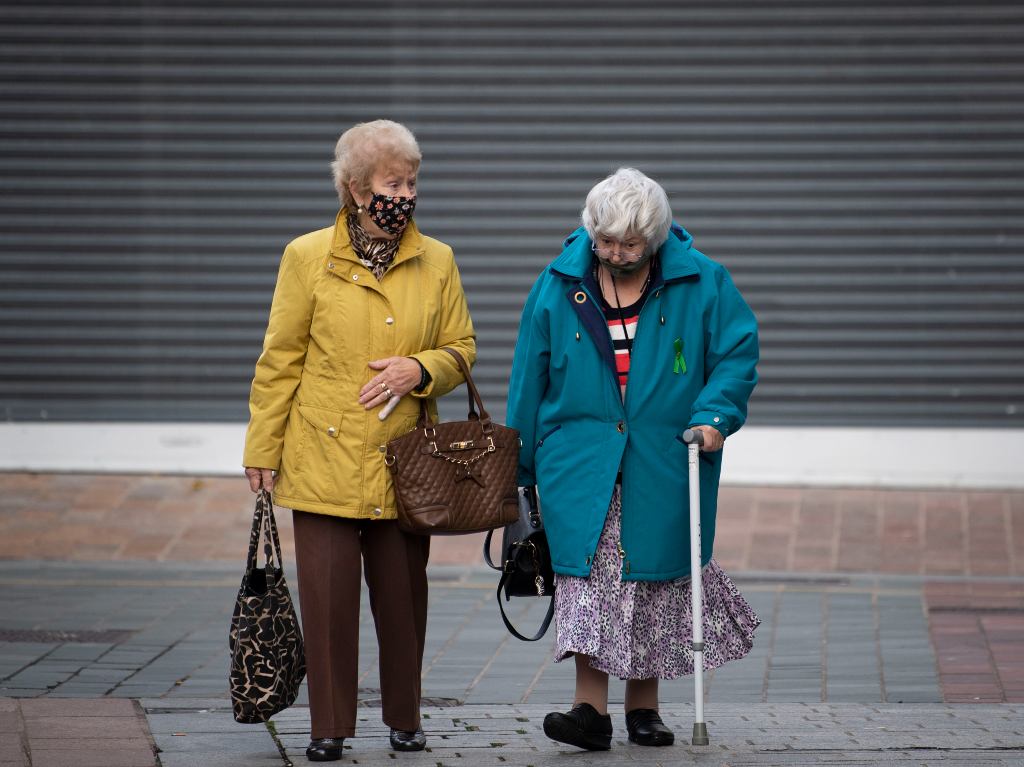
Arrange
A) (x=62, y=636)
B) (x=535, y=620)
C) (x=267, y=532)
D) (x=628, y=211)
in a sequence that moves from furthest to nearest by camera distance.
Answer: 1. (x=535, y=620)
2. (x=62, y=636)
3. (x=267, y=532)
4. (x=628, y=211)

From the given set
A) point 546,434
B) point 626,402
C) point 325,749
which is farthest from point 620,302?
point 325,749

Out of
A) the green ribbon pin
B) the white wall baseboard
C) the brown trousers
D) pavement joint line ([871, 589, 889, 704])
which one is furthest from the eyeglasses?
the white wall baseboard

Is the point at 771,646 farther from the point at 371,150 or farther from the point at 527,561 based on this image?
the point at 371,150

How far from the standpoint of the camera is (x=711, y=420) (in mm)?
5145

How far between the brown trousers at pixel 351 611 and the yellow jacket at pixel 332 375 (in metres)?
0.12

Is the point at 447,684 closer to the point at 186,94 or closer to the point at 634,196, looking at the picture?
the point at 634,196

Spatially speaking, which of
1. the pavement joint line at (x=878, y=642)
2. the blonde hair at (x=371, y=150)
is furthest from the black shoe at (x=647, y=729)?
the blonde hair at (x=371, y=150)

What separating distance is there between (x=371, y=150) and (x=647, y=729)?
78.4 inches

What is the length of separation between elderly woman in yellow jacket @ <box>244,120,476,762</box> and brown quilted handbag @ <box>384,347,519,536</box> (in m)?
0.09

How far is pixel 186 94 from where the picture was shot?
37.1 ft

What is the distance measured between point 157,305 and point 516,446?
6.59 m

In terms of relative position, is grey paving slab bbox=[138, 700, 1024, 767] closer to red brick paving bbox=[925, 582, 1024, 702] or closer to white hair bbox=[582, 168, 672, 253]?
red brick paving bbox=[925, 582, 1024, 702]

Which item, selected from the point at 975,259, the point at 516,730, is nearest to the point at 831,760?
the point at 516,730

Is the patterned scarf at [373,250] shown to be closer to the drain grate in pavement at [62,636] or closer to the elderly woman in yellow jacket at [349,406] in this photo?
the elderly woman in yellow jacket at [349,406]
